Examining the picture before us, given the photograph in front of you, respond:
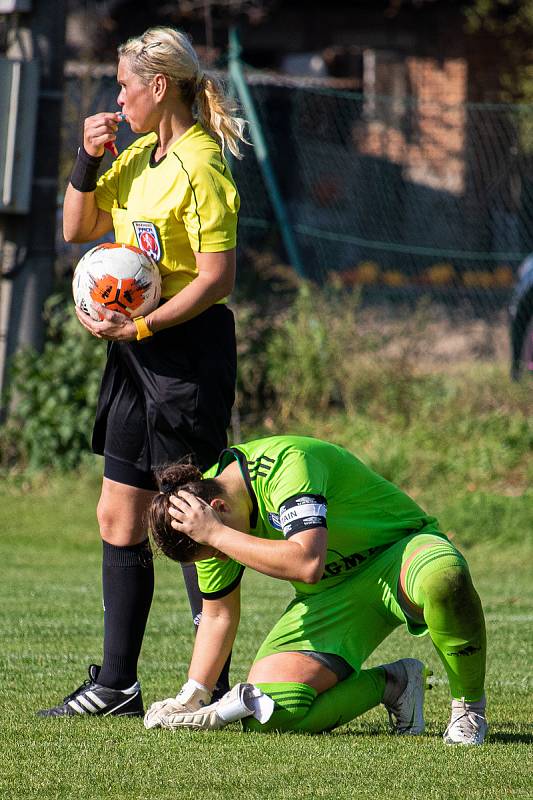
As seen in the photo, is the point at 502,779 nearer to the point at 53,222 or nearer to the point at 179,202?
the point at 179,202

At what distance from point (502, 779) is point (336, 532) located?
98cm

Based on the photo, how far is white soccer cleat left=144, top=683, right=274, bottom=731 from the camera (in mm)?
4262

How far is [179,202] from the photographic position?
4.45 meters

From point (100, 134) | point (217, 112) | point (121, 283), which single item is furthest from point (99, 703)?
point (217, 112)

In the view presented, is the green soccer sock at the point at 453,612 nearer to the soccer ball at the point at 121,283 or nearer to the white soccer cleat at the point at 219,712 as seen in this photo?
the white soccer cleat at the point at 219,712

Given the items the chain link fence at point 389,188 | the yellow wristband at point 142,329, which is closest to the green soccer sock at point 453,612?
the yellow wristband at point 142,329

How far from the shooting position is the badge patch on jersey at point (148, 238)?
4.55 meters

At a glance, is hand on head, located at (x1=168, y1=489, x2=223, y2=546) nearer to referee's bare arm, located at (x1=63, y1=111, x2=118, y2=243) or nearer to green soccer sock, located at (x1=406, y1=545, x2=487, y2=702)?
green soccer sock, located at (x1=406, y1=545, x2=487, y2=702)

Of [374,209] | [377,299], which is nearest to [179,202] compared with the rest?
[377,299]

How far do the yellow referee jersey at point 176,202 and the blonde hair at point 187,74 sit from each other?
2.6 inches

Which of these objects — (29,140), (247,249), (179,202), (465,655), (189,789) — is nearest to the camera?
(189,789)

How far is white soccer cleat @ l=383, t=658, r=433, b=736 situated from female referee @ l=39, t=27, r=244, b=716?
606 millimetres

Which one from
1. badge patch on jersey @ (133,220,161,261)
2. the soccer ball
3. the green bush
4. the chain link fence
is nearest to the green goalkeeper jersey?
the soccer ball

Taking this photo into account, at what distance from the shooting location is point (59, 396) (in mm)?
10398
